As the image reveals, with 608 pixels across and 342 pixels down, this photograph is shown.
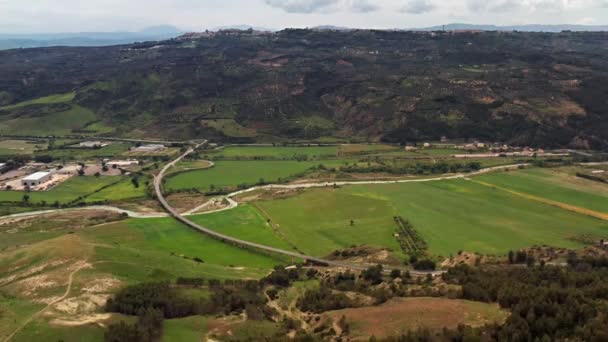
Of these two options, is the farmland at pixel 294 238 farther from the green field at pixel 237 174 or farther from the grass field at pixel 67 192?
the green field at pixel 237 174

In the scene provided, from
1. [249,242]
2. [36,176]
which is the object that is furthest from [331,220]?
[36,176]

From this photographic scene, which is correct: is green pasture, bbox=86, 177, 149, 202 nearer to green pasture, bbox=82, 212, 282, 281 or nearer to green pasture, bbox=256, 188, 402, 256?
green pasture, bbox=82, 212, 282, 281

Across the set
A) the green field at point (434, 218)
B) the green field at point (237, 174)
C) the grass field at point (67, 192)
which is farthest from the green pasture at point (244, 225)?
the grass field at point (67, 192)

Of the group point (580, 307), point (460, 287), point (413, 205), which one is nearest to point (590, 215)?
point (413, 205)

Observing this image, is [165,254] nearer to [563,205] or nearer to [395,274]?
[395,274]

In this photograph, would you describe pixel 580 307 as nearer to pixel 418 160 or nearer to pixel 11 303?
pixel 11 303

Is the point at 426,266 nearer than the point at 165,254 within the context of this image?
Yes
